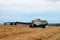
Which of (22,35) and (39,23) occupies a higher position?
(22,35)

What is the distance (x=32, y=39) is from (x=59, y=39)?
7.01 m

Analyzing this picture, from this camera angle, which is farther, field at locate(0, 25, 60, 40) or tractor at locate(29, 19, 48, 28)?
tractor at locate(29, 19, 48, 28)

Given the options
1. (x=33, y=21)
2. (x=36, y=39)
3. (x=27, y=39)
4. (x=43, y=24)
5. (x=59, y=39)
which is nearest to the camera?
(x=27, y=39)

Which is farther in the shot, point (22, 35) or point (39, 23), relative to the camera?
point (39, 23)

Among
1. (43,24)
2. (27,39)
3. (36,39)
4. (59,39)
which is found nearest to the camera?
(27,39)

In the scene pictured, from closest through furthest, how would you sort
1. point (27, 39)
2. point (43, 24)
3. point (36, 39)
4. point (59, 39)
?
1. point (27, 39)
2. point (36, 39)
3. point (59, 39)
4. point (43, 24)

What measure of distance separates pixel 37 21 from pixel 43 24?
164 inches

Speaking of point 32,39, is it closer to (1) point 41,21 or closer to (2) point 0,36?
(2) point 0,36

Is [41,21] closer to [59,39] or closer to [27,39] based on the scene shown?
[59,39]

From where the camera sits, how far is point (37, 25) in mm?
67250

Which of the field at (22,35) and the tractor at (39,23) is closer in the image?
the field at (22,35)

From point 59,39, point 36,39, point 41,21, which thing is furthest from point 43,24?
point 36,39

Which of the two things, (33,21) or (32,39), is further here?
(33,21)

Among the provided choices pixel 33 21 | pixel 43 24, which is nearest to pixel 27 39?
pixel 43 24
